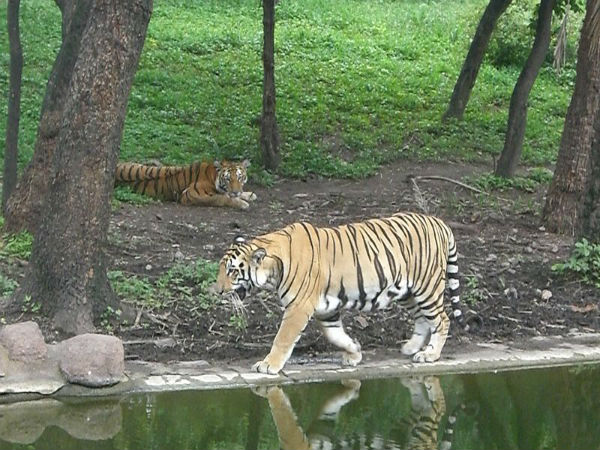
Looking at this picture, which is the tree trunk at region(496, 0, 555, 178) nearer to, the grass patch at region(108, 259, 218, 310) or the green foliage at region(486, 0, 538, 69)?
the grass patch at region(108, 259, 218, 310)

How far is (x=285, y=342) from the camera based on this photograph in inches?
266

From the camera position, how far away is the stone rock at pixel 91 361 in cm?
626

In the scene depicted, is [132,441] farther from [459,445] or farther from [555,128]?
[555,128]

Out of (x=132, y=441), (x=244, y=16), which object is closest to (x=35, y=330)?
(x=132, y=441)

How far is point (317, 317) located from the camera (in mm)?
7148

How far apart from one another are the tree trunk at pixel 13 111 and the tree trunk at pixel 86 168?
9.15ft

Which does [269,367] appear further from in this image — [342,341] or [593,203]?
[593,203]

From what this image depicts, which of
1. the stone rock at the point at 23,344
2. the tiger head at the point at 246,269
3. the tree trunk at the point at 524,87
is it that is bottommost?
the stone rock at the point at 23,344

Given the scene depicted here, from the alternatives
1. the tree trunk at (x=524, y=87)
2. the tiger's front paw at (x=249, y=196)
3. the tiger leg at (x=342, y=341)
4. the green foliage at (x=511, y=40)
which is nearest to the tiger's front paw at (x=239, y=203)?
the tiger's front paw at (x=249, y=196)

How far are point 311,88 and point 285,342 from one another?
37.5ft

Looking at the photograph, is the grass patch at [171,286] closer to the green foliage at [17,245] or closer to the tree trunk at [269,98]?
the green foliage at [17,245]

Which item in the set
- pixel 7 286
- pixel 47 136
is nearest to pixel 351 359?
pixel 7 286

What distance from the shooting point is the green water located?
5.73 meters

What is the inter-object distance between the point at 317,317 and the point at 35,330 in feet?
6.23
